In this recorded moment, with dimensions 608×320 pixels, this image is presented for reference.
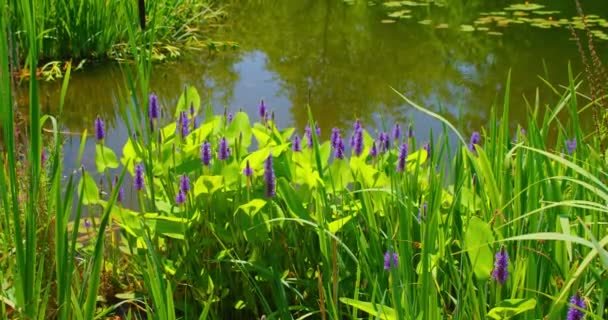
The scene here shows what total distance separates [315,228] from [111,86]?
10.7 ft

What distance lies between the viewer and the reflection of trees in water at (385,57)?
15.8 feet

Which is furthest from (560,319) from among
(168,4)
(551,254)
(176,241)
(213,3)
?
(213,3)

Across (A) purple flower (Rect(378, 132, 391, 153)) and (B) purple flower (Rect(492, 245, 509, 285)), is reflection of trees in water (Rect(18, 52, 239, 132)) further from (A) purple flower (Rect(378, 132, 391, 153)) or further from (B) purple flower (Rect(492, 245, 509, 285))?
(B) purple flower (Rect(492, 245, 509, 285))

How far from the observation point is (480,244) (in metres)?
1.42

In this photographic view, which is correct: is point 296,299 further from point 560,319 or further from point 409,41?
point 409,41

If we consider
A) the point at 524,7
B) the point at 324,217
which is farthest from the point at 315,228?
the point at 524,7

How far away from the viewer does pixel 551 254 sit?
156cm

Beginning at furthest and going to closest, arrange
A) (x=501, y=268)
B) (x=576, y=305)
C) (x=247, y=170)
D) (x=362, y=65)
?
1. (x=362, y=65)
2. (x=247, y=170)
3. (x=501, y=268)
4. (x=576, y=305)

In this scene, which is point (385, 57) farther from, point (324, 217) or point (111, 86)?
point (324, 217)

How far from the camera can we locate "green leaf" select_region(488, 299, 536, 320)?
4.56 feet

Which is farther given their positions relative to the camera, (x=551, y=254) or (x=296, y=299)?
(x=296, y=299)

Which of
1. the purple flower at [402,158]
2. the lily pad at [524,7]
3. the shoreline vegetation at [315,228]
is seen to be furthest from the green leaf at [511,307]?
the lily pad at [524,7]

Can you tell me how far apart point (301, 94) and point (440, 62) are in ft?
4.49

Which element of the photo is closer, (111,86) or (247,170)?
(247,170)
